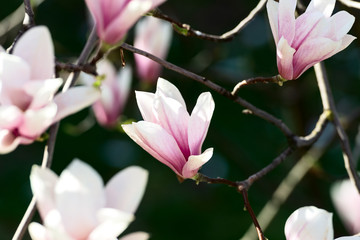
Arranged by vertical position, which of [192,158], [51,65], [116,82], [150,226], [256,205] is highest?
[51,65]

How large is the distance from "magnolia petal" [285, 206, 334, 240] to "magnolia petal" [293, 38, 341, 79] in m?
0.15

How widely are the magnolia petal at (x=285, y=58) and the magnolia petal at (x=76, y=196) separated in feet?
0.84

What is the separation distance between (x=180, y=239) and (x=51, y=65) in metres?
2.10

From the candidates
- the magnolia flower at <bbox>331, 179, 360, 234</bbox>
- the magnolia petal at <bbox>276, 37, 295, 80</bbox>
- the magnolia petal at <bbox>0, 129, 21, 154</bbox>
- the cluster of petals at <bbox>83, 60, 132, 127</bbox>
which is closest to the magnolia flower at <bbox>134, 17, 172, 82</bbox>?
the cluster of petals at <bbox>83, 60, 132, 127</bbox>

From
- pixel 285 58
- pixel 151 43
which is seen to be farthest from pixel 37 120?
pixel 151 43

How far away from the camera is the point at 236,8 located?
2.71 m

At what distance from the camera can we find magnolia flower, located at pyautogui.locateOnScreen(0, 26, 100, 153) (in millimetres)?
495

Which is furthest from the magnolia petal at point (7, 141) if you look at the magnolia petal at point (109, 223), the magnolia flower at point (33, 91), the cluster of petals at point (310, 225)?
the cluster of petals at point (310, 225)

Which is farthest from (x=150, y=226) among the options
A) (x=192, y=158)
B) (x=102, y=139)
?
(x=192, y=158)

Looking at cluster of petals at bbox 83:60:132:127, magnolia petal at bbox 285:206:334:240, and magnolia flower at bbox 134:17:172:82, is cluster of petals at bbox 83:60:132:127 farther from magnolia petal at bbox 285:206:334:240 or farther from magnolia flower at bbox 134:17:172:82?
magnolia petal at bbox 285:206:334:240

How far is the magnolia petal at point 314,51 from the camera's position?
625 mm

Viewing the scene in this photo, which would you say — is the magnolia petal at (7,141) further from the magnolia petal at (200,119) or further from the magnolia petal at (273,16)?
the magnolia petal at (273,16)

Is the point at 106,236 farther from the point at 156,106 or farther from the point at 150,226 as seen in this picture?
the point at 150,226

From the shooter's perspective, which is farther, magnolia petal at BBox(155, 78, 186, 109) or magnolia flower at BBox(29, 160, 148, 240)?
magnolia petal at BBox(155, 78, 186, 109)
